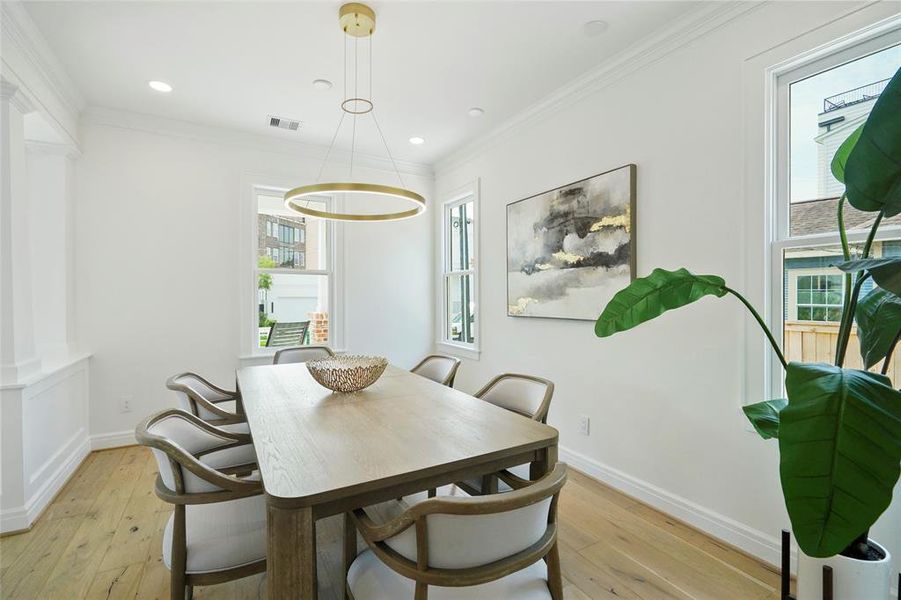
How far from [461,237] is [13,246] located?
3.46 metres

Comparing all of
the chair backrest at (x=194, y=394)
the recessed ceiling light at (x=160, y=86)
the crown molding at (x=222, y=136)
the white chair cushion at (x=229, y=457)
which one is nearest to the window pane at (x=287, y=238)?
the crown molding at (x=222, y=136)

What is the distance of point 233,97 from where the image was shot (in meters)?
3.29

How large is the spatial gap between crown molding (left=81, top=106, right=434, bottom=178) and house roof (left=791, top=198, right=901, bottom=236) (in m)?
3.67

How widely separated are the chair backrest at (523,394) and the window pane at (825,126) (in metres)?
1.39

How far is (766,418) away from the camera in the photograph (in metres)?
1.45

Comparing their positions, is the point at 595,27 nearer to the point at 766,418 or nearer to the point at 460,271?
the point at 766,418

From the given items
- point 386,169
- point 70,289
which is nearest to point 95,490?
point 70,289

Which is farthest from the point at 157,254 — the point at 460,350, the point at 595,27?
the point at 595,27

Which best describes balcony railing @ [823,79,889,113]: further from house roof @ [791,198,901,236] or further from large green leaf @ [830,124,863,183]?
large green leaf @ [830,124,863,183]

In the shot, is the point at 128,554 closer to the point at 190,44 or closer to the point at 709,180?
the point at 190,44

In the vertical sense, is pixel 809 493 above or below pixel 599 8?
below

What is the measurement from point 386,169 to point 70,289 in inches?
117

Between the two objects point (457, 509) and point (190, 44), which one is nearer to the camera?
point (457, 509)

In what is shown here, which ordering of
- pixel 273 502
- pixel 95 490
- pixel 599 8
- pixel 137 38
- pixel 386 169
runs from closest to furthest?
1. pixel 273 502
2. pixel 599 8
3. pixel 137 38
4. pixel 95 490
5. pixel 386 169
